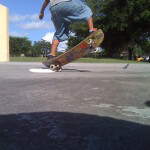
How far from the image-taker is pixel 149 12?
69.4 ft

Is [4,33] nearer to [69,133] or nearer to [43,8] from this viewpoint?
[43,8]

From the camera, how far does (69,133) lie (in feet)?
4.19

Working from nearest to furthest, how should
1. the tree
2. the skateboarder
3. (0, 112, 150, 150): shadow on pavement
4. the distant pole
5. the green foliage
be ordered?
(0, 112, 150, 150): shadow on pavement → the skateboarder → the distant pole → the green foliage → the tree

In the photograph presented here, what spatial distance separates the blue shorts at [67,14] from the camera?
196 inches

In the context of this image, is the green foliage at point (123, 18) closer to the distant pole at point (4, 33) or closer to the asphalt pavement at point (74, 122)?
the distant pole at point (4, 33)

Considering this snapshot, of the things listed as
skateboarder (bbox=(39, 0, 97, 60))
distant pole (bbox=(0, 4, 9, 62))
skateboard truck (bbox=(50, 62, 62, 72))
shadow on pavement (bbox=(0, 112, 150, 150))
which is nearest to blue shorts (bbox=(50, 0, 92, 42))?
skateboarder (bbox=(39, 0, 97, 60))

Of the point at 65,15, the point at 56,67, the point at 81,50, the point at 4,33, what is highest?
the point at 4,33

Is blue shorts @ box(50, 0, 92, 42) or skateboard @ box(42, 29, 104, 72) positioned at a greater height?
blue shorts @ box(50, 0, 92, 42)

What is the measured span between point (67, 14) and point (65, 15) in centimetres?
7

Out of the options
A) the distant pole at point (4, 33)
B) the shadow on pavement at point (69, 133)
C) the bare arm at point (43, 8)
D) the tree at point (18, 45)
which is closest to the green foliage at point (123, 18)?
the distant pole at point (4, 33)

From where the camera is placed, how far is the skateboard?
15.9ft

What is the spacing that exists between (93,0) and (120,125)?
26.3 metres

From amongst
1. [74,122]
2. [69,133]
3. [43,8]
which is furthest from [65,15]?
[69,133]

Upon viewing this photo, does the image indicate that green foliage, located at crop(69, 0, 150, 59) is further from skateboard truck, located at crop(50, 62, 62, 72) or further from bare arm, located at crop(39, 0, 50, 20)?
skateboard truck, located at crop(50, 62, 62, 72)
